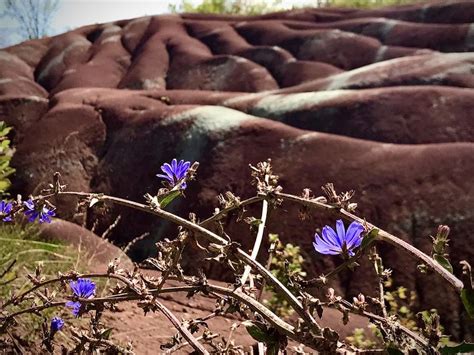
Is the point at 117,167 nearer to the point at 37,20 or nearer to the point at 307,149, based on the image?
the point at 307,149

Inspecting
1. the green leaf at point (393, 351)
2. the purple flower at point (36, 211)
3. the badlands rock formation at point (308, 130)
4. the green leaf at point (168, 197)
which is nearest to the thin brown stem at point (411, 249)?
the green leaf at point (393, 351)

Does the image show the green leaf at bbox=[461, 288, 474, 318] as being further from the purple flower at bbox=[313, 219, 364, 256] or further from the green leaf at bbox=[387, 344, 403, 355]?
the purple flower at bbox=[313, 219, 364, 256]

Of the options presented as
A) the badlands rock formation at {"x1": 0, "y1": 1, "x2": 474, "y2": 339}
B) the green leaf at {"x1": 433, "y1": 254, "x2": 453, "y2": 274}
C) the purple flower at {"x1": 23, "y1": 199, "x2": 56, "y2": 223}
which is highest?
the green leaf at {"x1": 433, "y1": 254, "x2": 453, "y2": 274}

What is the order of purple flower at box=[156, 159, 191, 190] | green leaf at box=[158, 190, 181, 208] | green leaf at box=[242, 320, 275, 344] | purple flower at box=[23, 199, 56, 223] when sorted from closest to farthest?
green leaf at box=[242, 320, 275, 344] → green leaf at box=[158, 190, 181, 208] → purple flower at box=[156, 159, 191, 190] → purple flower at box=[23, 199, 56, 223]

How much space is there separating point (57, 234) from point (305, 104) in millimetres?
3563

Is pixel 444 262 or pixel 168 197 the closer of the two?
pixel 444 262

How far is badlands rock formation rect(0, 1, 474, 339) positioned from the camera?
15.5 feet

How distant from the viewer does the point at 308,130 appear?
21.2ft

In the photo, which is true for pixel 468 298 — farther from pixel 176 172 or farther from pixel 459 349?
pixel 176 172

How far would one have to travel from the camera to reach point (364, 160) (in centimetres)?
525

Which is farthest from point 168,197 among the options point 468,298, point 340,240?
point 468,298

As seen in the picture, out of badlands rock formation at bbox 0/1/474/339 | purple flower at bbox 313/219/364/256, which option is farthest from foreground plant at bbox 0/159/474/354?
badlands rock formation at bbox 0/1/474/339

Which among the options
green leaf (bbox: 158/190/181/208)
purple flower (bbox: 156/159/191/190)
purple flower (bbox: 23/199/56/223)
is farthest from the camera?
purple flower (bbox: 23/199/56/223)

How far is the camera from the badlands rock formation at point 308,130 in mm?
4723
